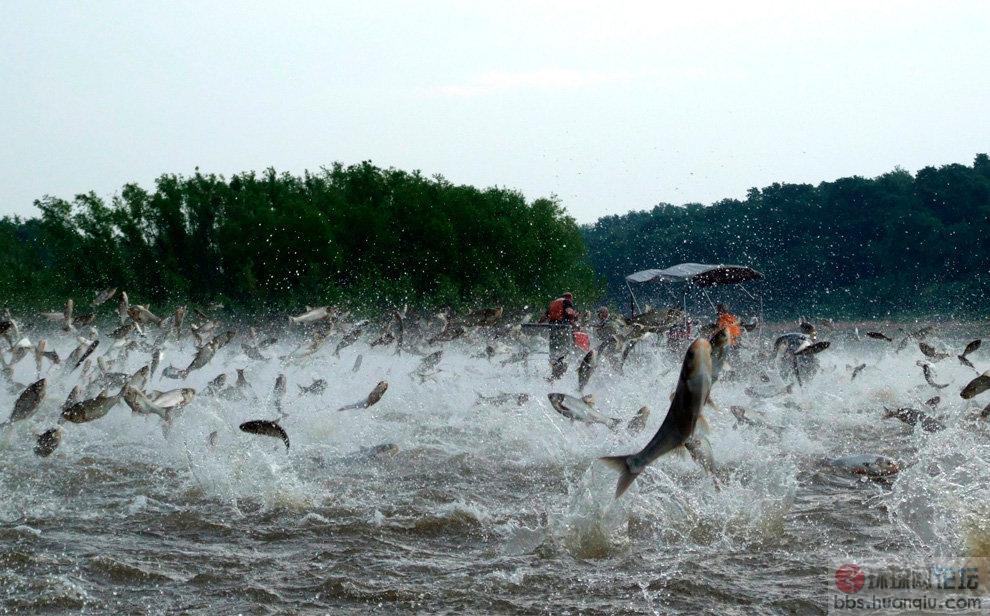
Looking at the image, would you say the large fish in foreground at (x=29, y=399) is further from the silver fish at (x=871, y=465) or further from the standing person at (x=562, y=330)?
the standing person at (x=562, y=330)

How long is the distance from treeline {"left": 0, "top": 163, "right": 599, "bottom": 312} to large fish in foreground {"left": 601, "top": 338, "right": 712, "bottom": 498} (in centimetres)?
3721

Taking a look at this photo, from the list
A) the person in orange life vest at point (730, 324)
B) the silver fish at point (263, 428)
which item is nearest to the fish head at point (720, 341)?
the silver fish at point (263, 428)

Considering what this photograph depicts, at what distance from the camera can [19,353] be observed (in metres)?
12.4

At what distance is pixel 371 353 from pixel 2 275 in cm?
3082

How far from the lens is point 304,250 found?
1766 inches

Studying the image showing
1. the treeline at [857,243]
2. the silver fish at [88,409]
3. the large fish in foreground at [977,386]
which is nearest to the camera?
the silver fish at [88,409]

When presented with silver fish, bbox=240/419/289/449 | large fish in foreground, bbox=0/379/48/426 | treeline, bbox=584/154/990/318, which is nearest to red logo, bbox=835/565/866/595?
silver fish, bbox=240/419/289/449

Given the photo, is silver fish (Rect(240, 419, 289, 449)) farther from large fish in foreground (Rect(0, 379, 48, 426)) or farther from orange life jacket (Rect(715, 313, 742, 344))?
orange life jacket (Rect(715, 313, 742, 344))

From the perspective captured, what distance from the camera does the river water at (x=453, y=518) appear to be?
5.76 meters

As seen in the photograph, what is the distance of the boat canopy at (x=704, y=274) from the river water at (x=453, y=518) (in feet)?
40.1

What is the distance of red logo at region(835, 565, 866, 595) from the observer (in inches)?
229

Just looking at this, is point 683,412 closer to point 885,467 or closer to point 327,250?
point 885,467

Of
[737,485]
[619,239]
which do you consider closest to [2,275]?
[737,485]

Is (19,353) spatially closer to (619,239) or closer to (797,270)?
(797,270)
